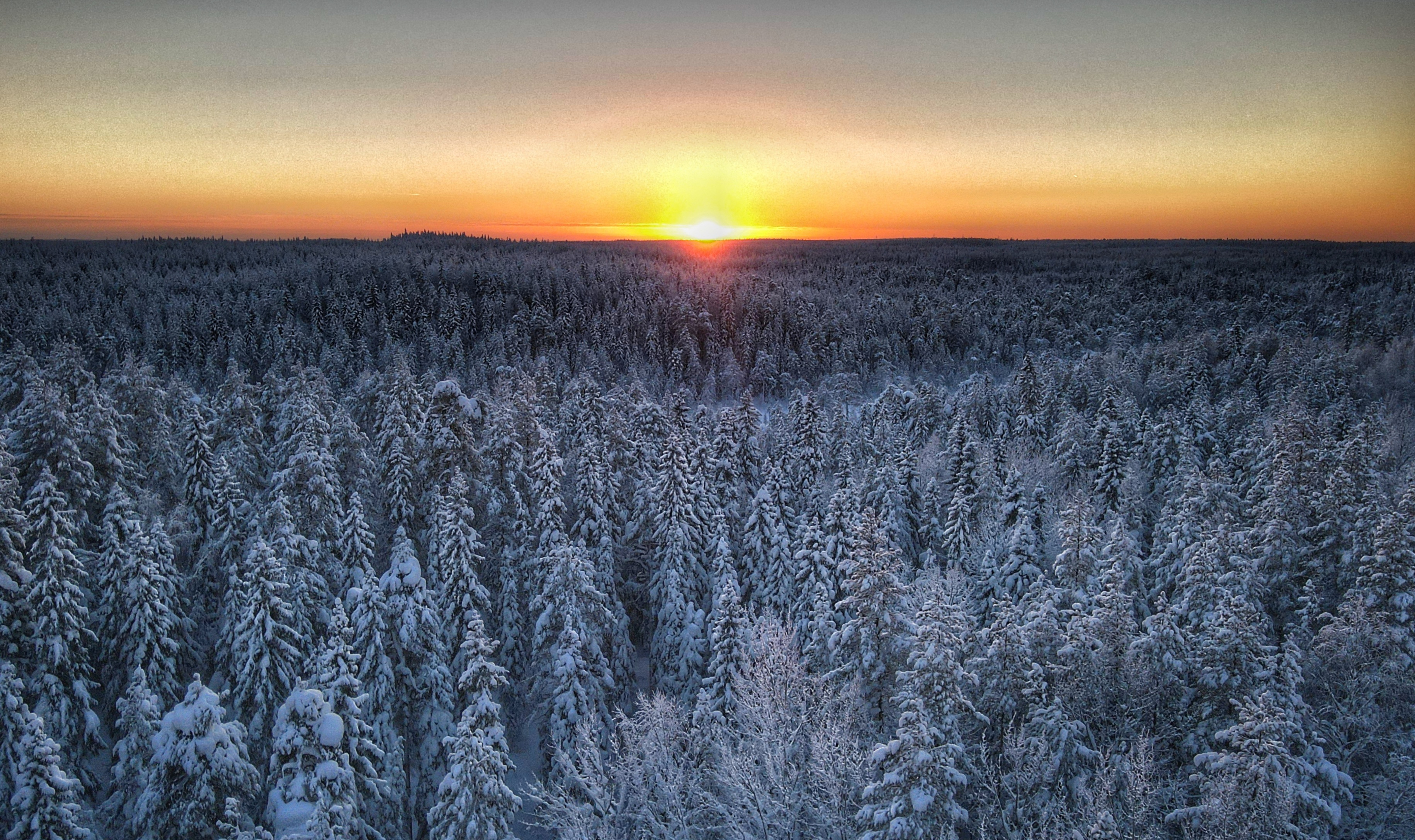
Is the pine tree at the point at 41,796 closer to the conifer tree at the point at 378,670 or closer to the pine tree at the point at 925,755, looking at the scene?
the conifer tree at the point at 378,670

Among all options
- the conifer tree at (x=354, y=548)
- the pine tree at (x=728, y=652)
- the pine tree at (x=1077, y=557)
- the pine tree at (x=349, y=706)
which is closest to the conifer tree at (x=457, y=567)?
the conifer tree at (x=354, y=548)

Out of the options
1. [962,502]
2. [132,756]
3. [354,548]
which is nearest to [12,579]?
[132,756]

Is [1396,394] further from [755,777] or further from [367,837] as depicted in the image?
[367,837]

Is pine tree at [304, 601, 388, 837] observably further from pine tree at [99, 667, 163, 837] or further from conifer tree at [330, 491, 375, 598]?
conifer tree at [330, 491, 375, 598]

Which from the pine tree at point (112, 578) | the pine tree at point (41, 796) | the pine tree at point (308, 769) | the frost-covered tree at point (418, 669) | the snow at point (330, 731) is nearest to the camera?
the pine tree at point (41, 796)

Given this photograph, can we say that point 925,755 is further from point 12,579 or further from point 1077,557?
point 12,579
